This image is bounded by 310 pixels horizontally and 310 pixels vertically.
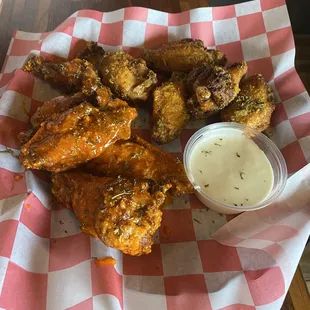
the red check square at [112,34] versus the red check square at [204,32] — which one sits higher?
the red check square at [112,34]

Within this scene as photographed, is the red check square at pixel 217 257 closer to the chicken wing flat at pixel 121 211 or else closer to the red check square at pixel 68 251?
the chicken wing flat at pixel 121 211

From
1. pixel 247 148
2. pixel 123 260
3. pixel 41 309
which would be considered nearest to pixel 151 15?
pixel 247 148

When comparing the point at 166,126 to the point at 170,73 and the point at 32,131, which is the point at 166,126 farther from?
the point at 32,131

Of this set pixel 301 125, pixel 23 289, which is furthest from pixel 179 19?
pixel 23 289

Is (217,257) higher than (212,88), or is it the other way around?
(212,88)

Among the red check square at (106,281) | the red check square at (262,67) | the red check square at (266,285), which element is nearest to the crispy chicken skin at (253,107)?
the red check square at (262,67)

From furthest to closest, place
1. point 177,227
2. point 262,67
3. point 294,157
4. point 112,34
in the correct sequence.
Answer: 1. point 112,34
2. point 262,67
3. point 294,157
4. point 177,227

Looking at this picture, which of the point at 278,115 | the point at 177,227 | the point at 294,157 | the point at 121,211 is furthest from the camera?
the point at 278,115

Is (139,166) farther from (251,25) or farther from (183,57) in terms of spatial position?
(251,25)
